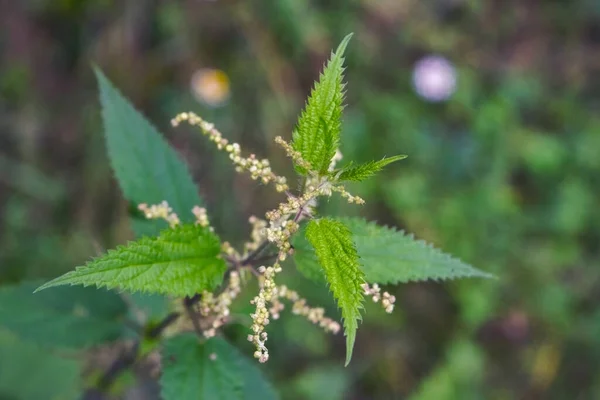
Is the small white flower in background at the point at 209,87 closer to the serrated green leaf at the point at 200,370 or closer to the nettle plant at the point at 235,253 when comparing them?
the nettle plant at the point at 235,253

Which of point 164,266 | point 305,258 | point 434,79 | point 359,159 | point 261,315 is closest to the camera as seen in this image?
point 261,315

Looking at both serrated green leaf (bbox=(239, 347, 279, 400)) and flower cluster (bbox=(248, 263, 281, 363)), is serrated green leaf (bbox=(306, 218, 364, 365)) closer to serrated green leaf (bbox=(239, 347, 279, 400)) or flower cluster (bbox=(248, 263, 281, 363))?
flower cluster (bbox=(248, 263, 281, 363))

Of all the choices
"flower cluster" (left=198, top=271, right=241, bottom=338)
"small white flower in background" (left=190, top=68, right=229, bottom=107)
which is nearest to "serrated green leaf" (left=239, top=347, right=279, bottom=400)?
"flower cluster" (left=198, top=271, right=241, bottom=338)

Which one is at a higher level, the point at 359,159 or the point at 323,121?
the point at 323,121

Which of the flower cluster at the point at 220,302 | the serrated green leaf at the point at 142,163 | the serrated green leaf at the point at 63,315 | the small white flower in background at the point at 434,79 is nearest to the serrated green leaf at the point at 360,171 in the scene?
the flower cluster at the point at 220,302

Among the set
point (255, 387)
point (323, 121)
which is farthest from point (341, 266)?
point (255, 387)

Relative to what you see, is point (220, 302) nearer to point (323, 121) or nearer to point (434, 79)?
point (323, 121)
